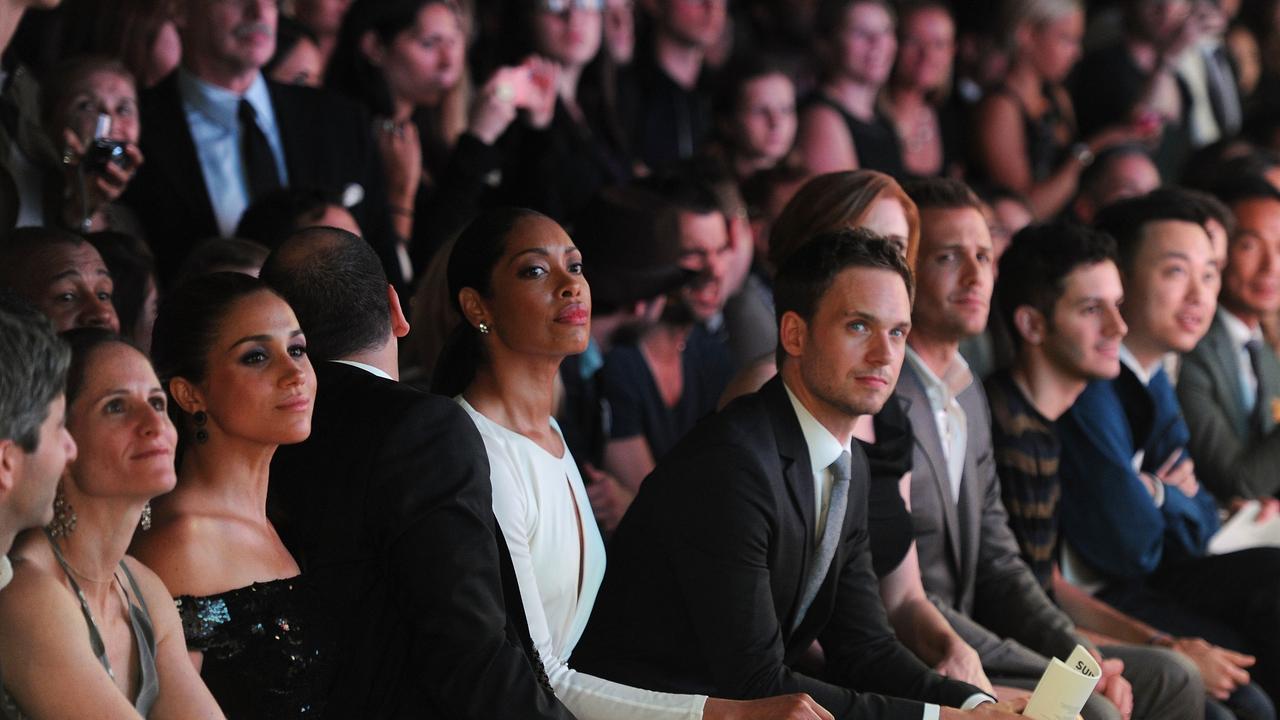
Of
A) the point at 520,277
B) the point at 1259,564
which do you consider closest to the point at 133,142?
the point at 520,277

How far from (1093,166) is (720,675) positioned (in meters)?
3.37

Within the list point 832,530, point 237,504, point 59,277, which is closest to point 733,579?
point 832,530

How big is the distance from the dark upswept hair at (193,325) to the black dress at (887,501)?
A: 1266 millimetres

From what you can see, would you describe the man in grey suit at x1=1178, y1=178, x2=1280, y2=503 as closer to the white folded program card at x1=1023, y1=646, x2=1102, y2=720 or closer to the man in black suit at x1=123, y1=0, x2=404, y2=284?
the white folded program card at x1=1023, y1=646, x2=1102, y2=720

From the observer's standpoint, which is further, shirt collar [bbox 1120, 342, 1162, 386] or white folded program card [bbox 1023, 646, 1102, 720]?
shirt collar [bbox 1120, 342, 1162, 386]

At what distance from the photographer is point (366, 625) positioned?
7.25ft

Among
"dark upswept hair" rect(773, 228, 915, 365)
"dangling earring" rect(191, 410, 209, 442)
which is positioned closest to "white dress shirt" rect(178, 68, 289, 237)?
"dark upswept hair" rect(773, 228, 915, 365)

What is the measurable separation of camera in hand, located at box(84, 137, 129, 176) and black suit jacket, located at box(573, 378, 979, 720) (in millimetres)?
1397

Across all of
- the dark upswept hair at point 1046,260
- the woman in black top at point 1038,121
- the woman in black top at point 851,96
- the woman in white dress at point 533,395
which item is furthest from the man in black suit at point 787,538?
the woman in black top at point 1038,121

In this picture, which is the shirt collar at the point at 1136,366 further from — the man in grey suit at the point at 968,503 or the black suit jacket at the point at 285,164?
the black suit jacket at the point at 285,164

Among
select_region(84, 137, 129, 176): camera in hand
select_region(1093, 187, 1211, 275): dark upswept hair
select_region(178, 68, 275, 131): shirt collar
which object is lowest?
select_region(1093, 187, 1211, 275): dark upswept hair

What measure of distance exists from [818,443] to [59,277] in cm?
134

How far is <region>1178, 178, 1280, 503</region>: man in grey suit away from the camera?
419 centimetres

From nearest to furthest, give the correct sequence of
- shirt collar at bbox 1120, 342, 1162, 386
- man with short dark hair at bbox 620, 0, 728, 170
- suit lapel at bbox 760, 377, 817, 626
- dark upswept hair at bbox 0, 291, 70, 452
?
dark upswept hair at bbox 0, 291, 70, 452
suit lapel at bbox 760, 377, 817, 626
shirt collar at bbox 1120, 342, 1162, 386
man with short dark hair at bbox 620, 0, 728, 170
